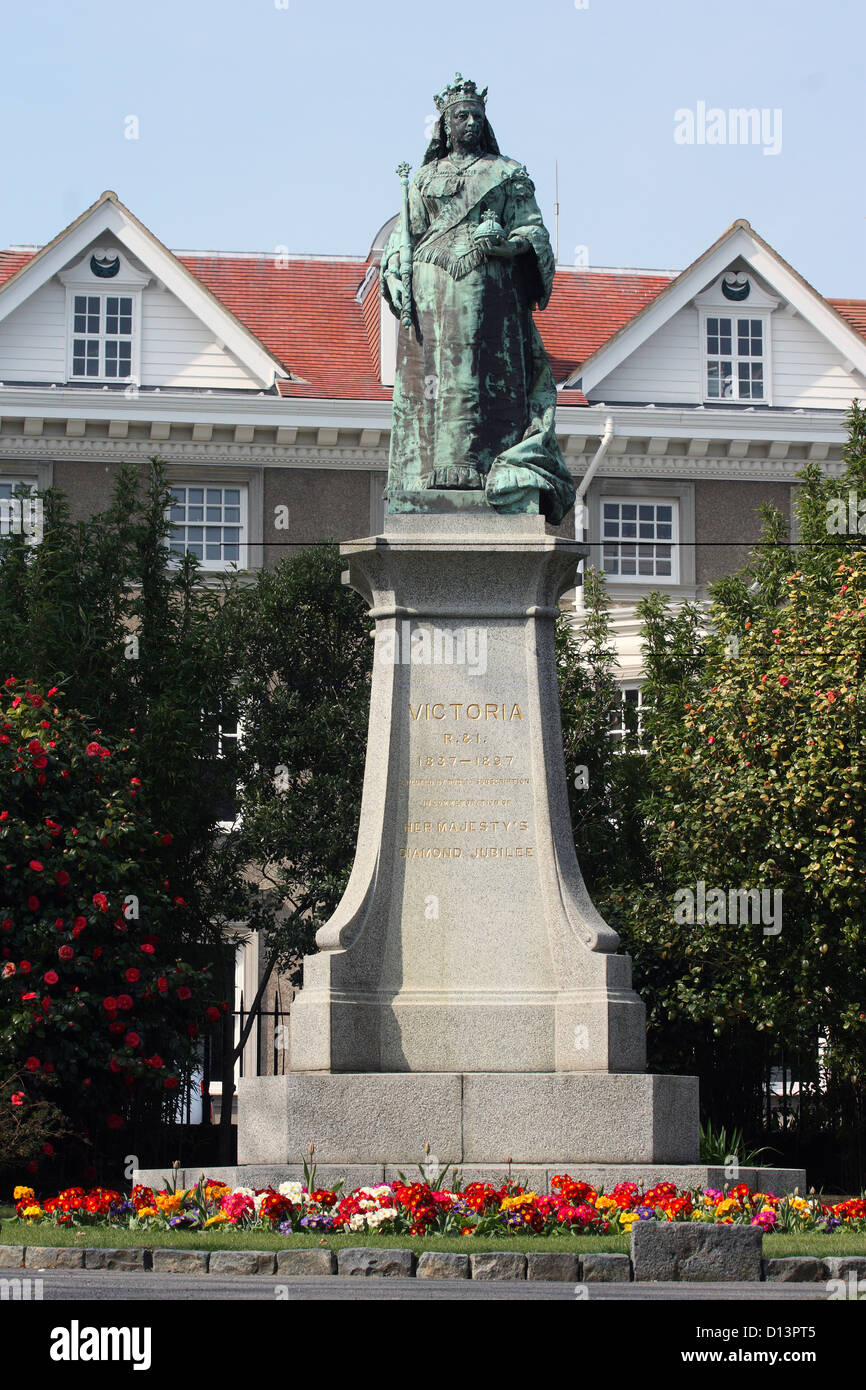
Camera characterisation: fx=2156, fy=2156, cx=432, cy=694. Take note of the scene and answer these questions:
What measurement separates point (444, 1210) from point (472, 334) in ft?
24.0

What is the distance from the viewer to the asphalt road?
34.6ft

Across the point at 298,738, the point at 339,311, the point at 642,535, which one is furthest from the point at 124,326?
the point at 298,738

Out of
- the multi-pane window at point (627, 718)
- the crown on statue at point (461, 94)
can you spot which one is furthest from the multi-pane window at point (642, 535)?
the crown on statue at point (461, 94)

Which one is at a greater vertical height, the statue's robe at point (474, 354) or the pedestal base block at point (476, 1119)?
the statue's robe at point (474, 354)

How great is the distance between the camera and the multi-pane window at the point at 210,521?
134 ft

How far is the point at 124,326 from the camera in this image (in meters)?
41.2

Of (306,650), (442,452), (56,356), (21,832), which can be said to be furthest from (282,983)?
(442,452)

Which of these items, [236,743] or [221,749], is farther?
[221,749]

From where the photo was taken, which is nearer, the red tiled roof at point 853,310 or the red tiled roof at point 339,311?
the red tiled roof at point 339,311

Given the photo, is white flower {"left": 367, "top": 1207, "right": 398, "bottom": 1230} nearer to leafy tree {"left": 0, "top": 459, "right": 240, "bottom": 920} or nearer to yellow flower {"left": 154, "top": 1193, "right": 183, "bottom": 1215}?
yellow flower {"left": 154, "top": 1193, "right": 183, "bottom": 1215}

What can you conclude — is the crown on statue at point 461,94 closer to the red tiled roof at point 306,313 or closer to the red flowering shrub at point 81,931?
the red flowering shrub at point 81,931

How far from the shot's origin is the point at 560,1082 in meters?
15.3

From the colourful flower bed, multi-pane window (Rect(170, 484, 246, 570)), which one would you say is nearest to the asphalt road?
the colourful flower bed

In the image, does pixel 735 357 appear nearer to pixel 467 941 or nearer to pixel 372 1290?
pixel 467 941
